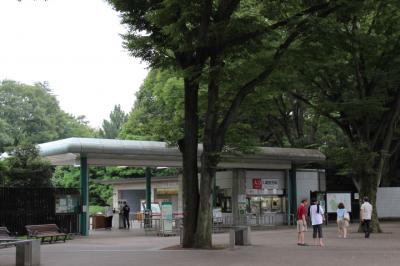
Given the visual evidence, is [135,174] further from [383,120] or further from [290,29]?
[290,29]

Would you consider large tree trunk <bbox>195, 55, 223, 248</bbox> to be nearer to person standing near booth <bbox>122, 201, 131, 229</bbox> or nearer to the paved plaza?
the paved plaza

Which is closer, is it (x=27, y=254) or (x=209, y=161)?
(x=27, y=254)

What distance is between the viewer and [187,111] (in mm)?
20391

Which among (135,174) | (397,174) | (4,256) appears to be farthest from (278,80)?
(135,174)

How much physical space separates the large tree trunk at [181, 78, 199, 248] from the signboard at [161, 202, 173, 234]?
6.80 meters

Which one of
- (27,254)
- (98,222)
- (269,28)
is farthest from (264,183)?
(27,254)

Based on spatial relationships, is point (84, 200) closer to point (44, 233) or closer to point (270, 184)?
point (44, 233)

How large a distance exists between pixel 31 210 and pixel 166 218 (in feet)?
20.0

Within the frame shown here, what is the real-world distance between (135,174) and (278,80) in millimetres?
37546

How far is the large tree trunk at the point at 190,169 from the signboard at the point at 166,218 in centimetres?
680

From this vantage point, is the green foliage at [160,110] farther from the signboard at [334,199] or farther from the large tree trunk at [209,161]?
the signboard at [334,199]

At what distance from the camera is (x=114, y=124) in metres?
81.3

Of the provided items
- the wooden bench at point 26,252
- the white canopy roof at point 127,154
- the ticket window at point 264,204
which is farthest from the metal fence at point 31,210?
the ticket window at point 264,204

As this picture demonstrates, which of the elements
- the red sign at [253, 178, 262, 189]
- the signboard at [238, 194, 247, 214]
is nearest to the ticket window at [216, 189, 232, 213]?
the signboard at [238, 194, 247, 214]
